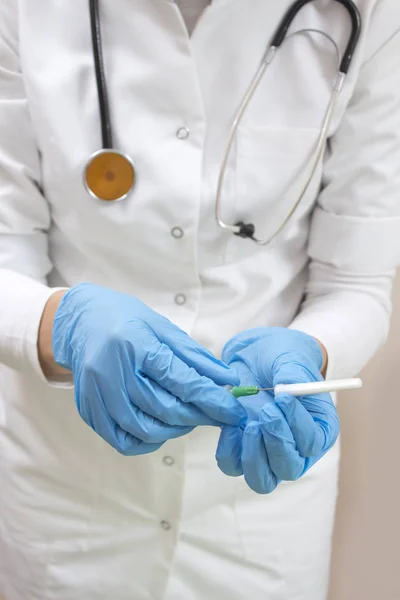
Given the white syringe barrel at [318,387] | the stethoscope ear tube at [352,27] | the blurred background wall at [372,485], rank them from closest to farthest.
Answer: the white syringe barrel at [318,387] → the stethoscope ear tube at [352,27] → the blurred background wall at [372,485]

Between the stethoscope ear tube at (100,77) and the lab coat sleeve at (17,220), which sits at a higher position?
the stethoscope ear tube at (100,77)

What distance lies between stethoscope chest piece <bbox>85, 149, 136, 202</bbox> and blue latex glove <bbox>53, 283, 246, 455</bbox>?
5.3 inches

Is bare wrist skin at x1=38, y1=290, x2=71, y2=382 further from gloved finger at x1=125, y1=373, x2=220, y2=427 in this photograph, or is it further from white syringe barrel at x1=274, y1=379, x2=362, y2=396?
white syringe barrel at x1=274, y1=379, x2=362, y2=396

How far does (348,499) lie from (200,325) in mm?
571

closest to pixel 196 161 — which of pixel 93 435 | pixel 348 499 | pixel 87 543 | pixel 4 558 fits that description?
pixel 93 435

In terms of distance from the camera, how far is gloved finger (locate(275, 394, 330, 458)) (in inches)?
21.0

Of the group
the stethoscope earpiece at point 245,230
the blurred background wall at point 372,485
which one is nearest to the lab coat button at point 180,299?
the stethoscope earpiece at point 245,230

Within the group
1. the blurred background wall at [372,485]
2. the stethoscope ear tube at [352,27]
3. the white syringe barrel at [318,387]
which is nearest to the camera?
the white syringe barrel at [318,387]

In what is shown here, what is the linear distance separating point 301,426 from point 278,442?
0.03 m

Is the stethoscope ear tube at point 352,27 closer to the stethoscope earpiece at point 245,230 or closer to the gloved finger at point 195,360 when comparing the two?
the stethoscope earpiece at point 245,230

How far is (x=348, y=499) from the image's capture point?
108 cm

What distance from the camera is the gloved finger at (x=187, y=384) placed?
1.80 feet

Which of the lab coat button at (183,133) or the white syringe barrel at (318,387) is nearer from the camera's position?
the white syringe barrel at (318,387)

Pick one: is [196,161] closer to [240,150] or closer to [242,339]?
[240,150]
